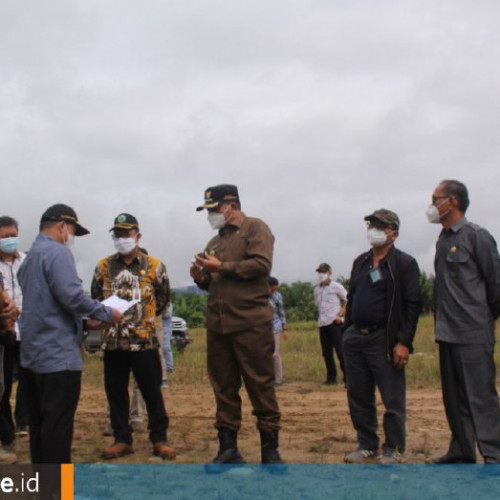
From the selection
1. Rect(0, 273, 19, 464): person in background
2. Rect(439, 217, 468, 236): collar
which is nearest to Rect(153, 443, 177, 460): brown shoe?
Rect(0, 273, 19, 464): person in background

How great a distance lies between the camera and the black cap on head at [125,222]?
6484 millimetres

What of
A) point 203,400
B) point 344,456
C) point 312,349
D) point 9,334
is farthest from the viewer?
point 312,349

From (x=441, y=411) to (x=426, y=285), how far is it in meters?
28.4

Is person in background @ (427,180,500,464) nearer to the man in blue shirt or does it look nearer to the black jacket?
the black jacket

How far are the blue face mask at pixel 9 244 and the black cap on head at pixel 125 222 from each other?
0.99 meters

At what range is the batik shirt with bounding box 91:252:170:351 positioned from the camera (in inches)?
249

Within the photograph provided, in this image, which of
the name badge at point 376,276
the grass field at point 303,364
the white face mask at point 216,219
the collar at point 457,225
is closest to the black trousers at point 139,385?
the white face mask at point 216,219

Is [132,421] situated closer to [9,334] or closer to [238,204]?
[9,334]

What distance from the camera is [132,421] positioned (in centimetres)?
775

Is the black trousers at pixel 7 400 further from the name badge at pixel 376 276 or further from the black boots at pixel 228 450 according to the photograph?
the name badge at pixel 376 276

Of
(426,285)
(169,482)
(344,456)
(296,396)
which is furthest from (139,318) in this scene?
(426,285)

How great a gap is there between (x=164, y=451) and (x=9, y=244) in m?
2.35

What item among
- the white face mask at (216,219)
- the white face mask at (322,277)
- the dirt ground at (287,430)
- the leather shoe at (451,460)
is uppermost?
the white face mask at (322,277)

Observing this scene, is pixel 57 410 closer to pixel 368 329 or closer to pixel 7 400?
pixel 7 400
